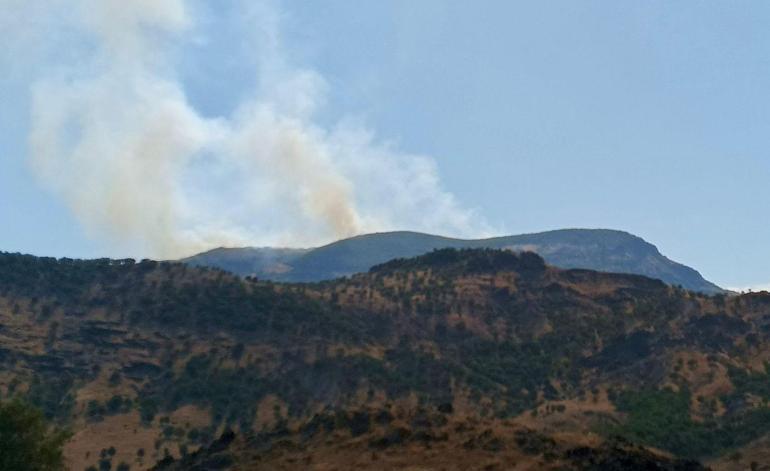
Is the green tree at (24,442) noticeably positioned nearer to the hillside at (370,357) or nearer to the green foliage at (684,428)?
the hillside at (370,357)

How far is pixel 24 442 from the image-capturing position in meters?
37.9

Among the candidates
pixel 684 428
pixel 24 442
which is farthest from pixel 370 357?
pixel 24 442

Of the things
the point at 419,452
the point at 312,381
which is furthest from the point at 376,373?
the point at 419,452

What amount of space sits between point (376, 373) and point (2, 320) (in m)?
42.7

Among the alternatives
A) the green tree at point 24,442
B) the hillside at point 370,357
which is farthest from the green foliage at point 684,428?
the green tree at point 24,442

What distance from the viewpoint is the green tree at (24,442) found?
37.1 meters

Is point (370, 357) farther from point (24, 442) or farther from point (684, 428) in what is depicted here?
point (24, 442)

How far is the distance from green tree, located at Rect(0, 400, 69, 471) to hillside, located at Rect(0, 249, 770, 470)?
688cm

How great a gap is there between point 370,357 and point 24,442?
1894 inches

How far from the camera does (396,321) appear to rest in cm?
9356

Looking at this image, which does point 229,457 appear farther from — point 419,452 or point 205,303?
point 205,303

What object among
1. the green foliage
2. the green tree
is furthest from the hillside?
the green tree

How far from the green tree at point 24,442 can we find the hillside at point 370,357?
6877 millimetres

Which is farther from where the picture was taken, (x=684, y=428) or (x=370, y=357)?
(x=370, y=357)
